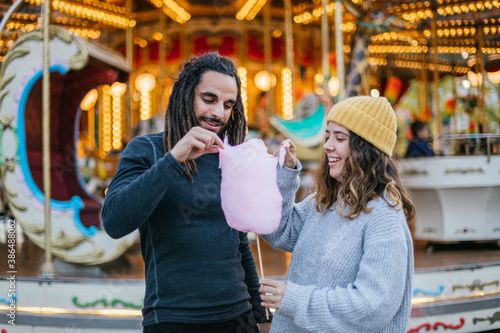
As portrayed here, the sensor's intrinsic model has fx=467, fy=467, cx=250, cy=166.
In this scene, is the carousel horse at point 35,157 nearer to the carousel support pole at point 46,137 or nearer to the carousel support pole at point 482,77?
the carousel support pole at point 46,137

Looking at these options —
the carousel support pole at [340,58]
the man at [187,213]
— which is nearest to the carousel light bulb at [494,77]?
the carousel support pole at [340,58]

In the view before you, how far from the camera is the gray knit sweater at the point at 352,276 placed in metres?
1.28

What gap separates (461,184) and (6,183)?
4684mm

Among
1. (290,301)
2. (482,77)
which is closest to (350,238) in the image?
(290,301)

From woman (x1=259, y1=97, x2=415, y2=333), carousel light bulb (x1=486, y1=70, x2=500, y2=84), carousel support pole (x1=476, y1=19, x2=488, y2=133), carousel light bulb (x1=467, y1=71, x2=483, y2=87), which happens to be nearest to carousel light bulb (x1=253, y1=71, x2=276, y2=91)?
carousel light bulb (x1=467, y1=71, x2=483, y2=87)

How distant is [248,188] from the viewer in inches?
58.1

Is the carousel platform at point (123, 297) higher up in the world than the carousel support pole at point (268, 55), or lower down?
lower down

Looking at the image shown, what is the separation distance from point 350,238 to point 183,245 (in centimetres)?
50

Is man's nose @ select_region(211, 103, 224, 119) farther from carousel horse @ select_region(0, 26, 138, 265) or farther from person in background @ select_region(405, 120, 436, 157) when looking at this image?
person in background @ select_region(405, 120, 436, 157)

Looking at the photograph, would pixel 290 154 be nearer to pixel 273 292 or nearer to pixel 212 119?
pixel 212 119

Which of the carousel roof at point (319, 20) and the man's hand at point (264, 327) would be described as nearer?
the man's hand at point (264, 327)

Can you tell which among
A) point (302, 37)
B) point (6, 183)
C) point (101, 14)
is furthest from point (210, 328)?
point (302, 37)

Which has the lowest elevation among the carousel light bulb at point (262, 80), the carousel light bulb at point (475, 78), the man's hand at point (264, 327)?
the man's hand at point (264, 327)

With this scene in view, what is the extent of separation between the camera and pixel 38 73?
3838 millimetres
